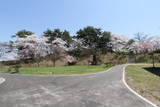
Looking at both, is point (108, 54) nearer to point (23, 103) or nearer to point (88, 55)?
point (88, 55)

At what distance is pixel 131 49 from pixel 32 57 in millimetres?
33728

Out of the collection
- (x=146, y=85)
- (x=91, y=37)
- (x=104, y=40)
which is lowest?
(x=146, y=85)

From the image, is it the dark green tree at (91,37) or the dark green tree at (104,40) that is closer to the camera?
the dark green tree at (91,37)

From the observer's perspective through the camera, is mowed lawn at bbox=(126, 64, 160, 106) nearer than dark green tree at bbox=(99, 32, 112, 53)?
Yes

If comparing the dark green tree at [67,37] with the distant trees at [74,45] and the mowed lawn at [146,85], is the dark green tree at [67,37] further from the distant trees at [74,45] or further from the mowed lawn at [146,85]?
the mowed lawn at [146,85]

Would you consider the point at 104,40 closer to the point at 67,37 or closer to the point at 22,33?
the point at 67,37

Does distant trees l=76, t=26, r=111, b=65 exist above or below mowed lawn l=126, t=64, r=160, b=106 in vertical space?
above

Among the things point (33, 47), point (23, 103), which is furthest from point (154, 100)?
point (33, 47)

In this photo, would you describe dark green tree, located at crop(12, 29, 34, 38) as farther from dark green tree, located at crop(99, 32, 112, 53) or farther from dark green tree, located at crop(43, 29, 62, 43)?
dark green tree, located at crop(99, 32, 112, 53)

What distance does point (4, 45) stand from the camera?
35.4 meters

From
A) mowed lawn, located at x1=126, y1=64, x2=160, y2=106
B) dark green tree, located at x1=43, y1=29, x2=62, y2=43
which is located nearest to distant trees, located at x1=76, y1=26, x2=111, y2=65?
dark green tree, located at x1=43, y1=29, x2=62, y2=43

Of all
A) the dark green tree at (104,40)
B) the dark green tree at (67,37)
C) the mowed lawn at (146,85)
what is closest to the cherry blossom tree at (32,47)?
the dark green tree at (67,37)

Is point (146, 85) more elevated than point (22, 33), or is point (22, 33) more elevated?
point (22, 33)

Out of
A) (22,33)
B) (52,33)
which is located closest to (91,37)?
(52,33)
